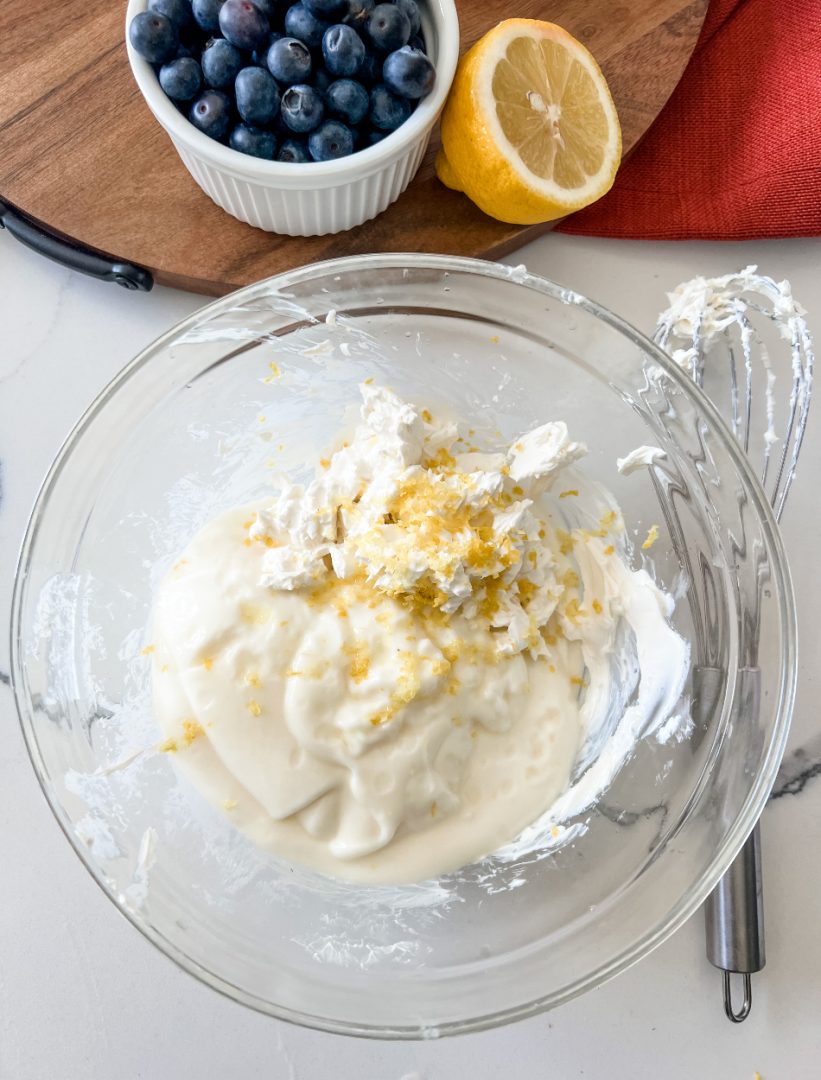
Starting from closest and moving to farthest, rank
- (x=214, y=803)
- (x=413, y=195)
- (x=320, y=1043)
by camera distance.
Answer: (x=214, y=803), (x=320, y=1043), (x=413, y=195)

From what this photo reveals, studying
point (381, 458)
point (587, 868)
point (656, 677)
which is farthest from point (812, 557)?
point (381, 458)

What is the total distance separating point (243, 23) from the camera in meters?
1.36

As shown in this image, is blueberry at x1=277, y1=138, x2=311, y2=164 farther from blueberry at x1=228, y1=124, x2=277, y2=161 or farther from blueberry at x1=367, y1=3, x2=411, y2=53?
blueberry at x1=367, y1=3, x2=411, y2=53

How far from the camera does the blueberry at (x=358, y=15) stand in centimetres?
139

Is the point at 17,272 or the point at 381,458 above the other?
the point at 17,272

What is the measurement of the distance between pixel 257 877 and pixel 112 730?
0.31 meters

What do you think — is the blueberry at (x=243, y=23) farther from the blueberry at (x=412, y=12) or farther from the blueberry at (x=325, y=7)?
the blueberry at (x=412, y=12)

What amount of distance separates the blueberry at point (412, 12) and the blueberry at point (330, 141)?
19 cm

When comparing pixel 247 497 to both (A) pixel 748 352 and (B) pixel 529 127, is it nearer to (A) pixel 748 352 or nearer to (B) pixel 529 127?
(B) pixel 529 127

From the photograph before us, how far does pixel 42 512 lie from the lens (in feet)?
4.66

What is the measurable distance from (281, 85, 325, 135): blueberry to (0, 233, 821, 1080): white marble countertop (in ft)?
1.28

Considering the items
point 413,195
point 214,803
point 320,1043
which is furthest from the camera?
point 413,195

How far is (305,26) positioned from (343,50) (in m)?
0.07

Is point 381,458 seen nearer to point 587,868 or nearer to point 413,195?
point 413,195
